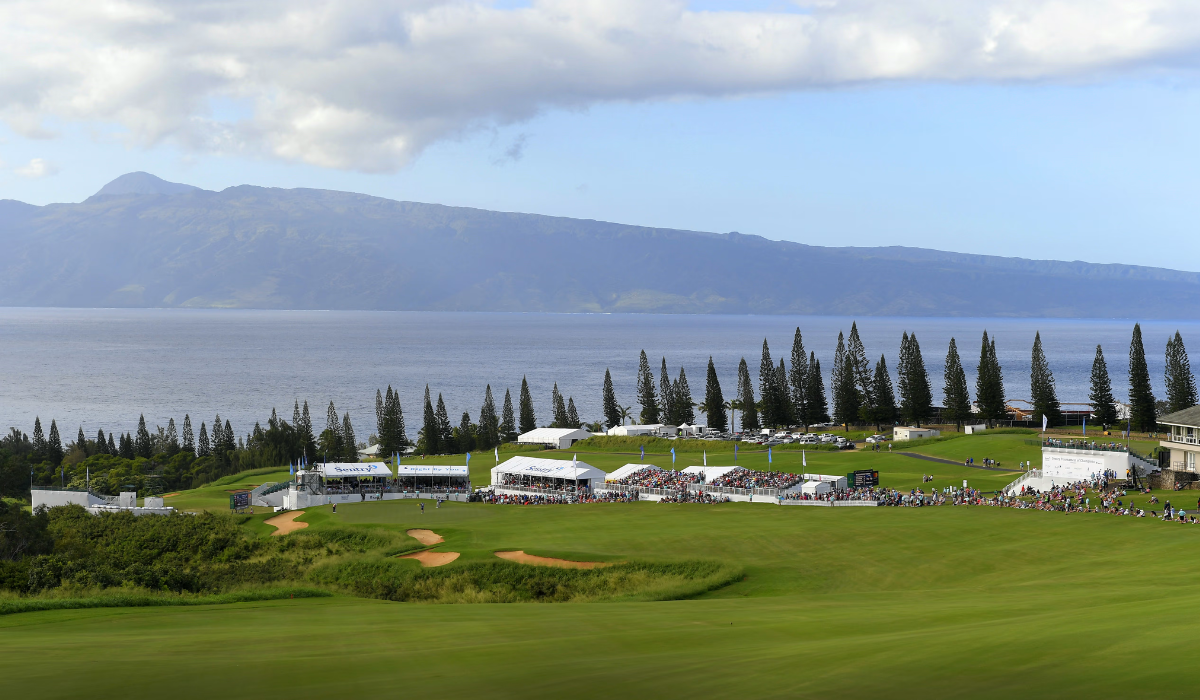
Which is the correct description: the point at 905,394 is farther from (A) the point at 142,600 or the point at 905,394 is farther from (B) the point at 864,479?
(A) the point at 142,600

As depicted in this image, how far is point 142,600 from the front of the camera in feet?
99.0

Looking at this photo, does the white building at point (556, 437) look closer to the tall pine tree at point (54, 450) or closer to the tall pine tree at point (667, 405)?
the tall pine tree at point (667, 405)

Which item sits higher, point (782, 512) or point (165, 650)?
point (165, 650)

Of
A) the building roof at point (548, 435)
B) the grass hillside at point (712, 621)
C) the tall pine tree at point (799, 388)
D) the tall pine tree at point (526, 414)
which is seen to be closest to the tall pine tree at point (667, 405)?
the tall pine tree at point (799, 388)

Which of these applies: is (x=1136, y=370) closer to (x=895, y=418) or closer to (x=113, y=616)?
(x=895, y=418)

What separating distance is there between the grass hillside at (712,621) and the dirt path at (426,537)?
2.56 feet

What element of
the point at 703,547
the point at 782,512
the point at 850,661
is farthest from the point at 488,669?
the point at 782,512

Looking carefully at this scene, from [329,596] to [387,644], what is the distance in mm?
15447

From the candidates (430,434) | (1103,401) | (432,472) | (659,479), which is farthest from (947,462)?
(430,434)

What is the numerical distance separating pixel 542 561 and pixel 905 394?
3024 inches

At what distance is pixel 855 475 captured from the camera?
57.2m

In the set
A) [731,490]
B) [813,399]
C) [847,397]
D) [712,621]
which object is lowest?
[731,490]

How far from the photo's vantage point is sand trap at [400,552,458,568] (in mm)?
40797

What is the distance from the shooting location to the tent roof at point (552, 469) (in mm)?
64625
